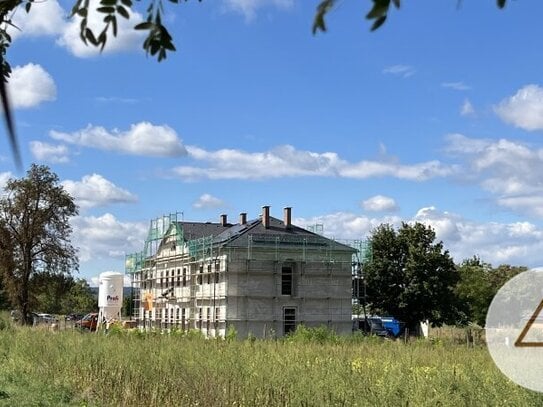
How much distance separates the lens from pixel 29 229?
161ft

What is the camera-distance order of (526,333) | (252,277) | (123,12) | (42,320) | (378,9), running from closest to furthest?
(378,9) → (123,12) → (526,333) → (42,320) → (252,277)

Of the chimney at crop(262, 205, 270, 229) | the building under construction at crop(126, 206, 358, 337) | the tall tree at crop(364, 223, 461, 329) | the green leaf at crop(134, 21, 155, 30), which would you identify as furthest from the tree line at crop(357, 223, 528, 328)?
the green leaf at crop(134, 21, 155, 30)

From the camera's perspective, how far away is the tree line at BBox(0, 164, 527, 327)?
49219 mm

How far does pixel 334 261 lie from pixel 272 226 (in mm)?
5972

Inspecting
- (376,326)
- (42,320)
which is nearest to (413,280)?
(376,326)

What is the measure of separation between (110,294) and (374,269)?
2130 centimetres

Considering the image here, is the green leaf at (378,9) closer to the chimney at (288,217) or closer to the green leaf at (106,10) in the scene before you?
the green leaf at (106,10)

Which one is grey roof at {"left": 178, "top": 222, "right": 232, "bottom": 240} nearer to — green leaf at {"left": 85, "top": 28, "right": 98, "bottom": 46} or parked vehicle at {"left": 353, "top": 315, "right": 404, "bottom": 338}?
parked vehicle at {"left": 353, "top": 315, "right": 404, "bottom": 338}

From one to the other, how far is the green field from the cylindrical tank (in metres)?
33.1

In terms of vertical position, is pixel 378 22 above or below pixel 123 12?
below

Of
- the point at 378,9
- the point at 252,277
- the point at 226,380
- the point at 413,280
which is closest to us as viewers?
the point at 378,9

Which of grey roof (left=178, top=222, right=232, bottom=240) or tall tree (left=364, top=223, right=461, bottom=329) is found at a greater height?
grey roof (left=178, top=222, right=232, bottom=240)

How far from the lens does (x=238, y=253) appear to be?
53719mm

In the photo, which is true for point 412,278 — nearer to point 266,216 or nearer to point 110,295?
point 266,216
